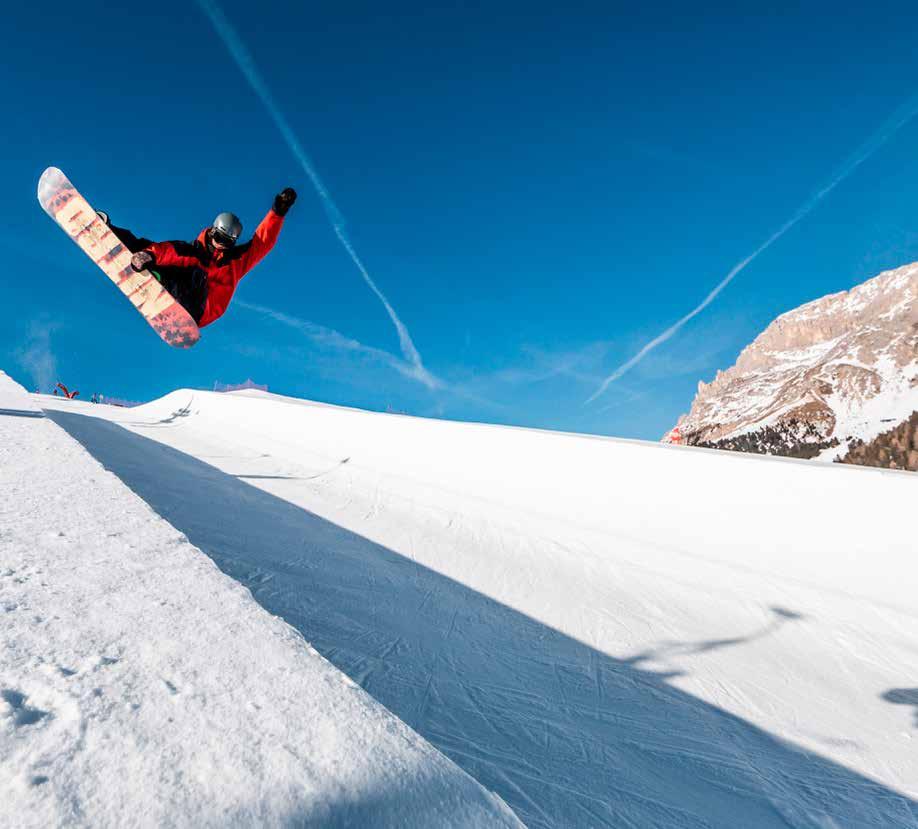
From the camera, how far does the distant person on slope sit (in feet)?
20.2

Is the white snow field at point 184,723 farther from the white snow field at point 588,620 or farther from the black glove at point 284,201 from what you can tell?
the black glove at point 284,201

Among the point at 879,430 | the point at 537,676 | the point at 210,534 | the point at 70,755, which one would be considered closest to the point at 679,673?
the point at 537,676

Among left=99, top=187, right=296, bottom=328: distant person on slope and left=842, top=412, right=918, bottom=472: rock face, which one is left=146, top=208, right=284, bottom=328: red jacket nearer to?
left=99, top=187, right=296, bottom=328: distant person on slope

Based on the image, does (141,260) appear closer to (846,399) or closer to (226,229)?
(226,229)

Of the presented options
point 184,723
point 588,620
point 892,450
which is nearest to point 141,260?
point 588,620

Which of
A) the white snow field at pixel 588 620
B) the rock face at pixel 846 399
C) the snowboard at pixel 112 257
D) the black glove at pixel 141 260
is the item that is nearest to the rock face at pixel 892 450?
the rock face at pixel 846 399

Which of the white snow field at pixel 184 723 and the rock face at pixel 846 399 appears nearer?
the white snow field at pixel 184 723

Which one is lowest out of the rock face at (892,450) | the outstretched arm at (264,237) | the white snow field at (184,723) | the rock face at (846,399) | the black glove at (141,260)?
the white snow field at (184,723)

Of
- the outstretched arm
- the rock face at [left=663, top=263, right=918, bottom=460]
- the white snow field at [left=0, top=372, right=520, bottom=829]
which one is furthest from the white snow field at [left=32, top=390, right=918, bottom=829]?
the rock face at [left=663, top=263, right=918, bottom=460]

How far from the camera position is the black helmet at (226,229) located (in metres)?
6.06

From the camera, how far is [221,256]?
6512 millimetres

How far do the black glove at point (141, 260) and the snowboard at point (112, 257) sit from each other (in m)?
0.34

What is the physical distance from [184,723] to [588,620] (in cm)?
293

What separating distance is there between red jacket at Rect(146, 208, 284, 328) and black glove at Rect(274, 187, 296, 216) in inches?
4.1
